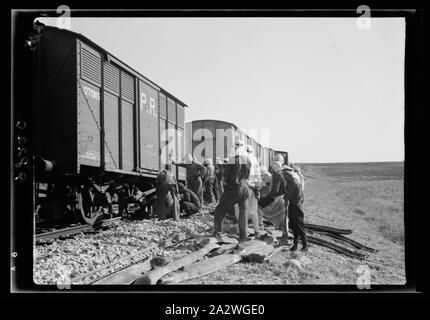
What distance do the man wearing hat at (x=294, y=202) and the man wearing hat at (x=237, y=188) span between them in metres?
0.81

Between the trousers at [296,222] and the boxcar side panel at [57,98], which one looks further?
the boxcar side panel at [57,98]

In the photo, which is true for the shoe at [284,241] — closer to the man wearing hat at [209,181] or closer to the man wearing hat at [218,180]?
the man wearing hat at [218,180]

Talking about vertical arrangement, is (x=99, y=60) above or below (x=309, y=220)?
above

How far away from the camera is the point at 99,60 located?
9742 mm

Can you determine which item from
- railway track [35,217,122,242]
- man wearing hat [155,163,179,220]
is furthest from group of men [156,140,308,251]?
railway track [35,217,122,242]

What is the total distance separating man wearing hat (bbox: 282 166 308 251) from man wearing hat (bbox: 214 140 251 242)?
2.66ft

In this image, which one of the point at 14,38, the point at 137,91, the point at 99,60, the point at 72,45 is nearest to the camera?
the point at 14,38

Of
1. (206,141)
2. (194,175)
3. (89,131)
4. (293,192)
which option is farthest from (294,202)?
(206,141)

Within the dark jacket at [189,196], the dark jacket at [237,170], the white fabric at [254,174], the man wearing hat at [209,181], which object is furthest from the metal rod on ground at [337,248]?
the man wearing hat at [209,181]

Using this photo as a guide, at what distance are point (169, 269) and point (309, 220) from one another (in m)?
7.49

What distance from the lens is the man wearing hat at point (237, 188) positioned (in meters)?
8.30
